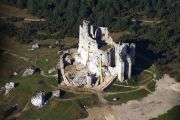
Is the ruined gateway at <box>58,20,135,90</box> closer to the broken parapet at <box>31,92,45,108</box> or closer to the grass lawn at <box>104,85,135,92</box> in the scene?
the grass lawn at <box>104,85,135,92</box>

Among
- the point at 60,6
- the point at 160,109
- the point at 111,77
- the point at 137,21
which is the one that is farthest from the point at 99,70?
the point at 60,6

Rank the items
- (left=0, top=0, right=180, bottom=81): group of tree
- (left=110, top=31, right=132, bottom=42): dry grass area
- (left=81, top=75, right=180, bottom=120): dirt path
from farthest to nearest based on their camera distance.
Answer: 1. (left=110, top=31, right=132, bottom=42): dry grass area
2. (left=0, top=0, right=180, bottom=81): group of tree
3. (left=81, top=75, right=180, bottom=120): dirt path

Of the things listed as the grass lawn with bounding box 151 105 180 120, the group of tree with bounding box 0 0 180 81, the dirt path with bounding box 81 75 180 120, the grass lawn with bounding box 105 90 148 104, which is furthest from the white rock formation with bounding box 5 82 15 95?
the grass lawn with bounding box 151 105 180 120

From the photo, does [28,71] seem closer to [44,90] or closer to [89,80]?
[44,90]

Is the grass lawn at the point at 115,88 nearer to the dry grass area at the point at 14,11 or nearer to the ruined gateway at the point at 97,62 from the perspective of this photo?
the ruined gateway at the point at 97,62

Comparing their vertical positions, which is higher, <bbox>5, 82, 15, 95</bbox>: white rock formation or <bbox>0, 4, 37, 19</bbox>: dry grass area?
<bbox>0, 4, 37, 19</bbox>: dry grass area

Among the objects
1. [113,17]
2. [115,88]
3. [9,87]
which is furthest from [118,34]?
[9,87]

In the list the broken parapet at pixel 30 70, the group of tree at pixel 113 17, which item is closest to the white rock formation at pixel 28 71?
the broken parapet at pixel 30 70
